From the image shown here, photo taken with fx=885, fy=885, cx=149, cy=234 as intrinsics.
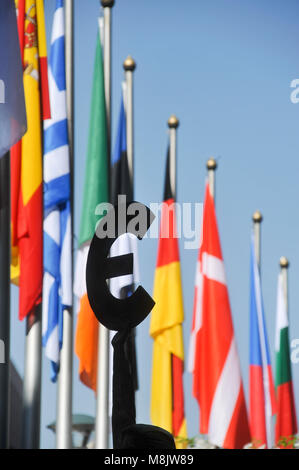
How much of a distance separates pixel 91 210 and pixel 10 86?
15.6 ft

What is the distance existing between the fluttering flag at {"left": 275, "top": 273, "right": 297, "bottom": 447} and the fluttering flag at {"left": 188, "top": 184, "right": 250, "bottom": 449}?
2.38 m

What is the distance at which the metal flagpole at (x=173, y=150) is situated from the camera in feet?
42.3

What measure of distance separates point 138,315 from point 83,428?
8.71 m

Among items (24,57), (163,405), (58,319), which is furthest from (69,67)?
(163,405)

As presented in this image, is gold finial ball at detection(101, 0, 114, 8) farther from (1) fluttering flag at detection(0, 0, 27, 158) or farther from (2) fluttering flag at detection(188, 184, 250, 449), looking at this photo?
(1) fluttering flag at detection(0, 0, 27, 158)

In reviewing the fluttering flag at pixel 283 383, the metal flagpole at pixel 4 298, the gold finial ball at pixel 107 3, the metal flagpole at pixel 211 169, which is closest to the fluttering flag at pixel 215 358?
the metal flagpole at pixel 211 169

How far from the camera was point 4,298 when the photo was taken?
21.8ft

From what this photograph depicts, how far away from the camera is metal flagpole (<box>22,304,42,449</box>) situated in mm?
9055

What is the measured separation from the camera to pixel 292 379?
47.7 feet

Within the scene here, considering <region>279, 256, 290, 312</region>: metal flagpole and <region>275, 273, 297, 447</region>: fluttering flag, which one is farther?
<region>279, 256, 290, 312</region>: metal flagpole

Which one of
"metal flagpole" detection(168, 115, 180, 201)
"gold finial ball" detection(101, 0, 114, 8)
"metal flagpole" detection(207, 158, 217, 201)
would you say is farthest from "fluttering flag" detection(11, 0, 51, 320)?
"metal flagpole" detection(207, 158, 217, 201)

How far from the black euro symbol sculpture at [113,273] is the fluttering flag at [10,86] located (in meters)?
2.12

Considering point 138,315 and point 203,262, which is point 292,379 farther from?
point 138,315

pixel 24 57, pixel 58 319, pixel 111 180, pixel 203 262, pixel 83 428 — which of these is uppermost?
pixel 24 57
